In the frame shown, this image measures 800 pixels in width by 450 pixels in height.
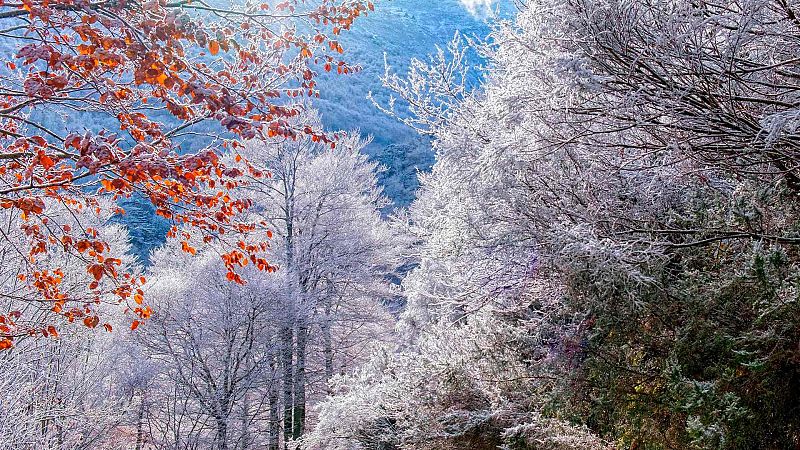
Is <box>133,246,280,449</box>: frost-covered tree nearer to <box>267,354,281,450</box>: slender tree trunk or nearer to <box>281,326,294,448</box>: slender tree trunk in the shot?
<box>267,354,281,450</box>: slender tree trunk

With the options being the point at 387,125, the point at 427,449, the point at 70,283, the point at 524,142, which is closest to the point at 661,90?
the point at 524,142

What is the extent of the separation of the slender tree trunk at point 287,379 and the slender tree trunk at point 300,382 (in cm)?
15

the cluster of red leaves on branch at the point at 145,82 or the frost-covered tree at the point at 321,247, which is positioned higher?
the frost-covered tree at the point at 321,247

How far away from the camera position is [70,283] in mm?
12000

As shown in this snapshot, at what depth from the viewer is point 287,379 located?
13.9 m

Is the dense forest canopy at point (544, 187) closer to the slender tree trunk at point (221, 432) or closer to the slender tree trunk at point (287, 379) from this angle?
the slender tree trunk at point (221, 432)

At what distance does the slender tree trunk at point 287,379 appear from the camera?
13.5m

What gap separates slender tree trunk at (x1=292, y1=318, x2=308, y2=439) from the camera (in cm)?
1411

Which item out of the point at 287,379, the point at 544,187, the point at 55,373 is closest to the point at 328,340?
the point at 287,379

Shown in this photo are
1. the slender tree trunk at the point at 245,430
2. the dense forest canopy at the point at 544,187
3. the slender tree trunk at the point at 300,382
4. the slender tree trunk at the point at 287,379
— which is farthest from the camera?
the slender tree trunk at the point at 300,382

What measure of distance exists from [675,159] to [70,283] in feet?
39.4

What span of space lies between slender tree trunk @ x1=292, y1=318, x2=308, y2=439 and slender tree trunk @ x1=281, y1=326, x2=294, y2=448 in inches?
6.1

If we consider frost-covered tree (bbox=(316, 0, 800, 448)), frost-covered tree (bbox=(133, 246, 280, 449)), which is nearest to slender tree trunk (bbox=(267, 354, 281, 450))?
frost-covered tree (bbox=(133, 246, 280, 449))

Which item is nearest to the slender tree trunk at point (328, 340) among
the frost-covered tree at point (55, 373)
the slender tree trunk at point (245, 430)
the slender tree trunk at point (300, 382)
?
the slender tree trunk at point (300, 382)
